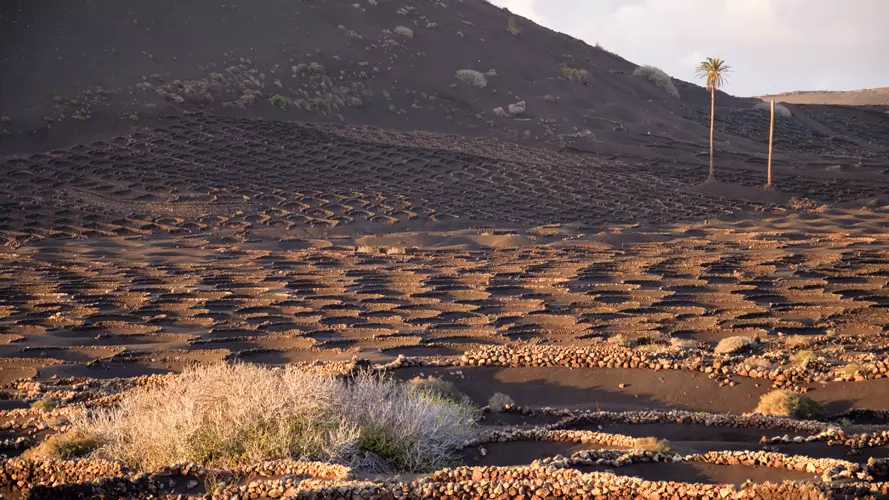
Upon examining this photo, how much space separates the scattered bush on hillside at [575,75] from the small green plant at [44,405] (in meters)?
48.6

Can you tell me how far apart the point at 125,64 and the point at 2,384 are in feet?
109

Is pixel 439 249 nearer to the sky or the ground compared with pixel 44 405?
nearer to the sky

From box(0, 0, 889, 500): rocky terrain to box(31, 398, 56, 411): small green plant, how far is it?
0.21 m

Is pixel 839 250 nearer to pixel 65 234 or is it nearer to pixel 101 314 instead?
pixel 101 314

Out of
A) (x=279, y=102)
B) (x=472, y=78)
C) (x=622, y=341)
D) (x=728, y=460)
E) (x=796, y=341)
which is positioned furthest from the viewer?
(x=472, y=78)

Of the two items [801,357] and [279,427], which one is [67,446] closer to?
[279,427]

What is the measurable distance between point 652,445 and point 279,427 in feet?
13.0

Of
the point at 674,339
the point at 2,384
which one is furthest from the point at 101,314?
the point at 674,339

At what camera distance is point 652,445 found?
951 cm

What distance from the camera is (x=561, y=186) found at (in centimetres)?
3891

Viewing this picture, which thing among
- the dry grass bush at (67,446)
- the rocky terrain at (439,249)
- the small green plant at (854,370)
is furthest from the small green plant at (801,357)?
the dry grass bush at (67,446)

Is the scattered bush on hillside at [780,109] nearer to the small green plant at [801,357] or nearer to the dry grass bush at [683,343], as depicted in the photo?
the dry grass bush at [683,343]

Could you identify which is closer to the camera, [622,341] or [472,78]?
[622,341]

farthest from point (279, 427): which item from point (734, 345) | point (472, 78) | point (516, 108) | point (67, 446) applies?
point (472, 78)
